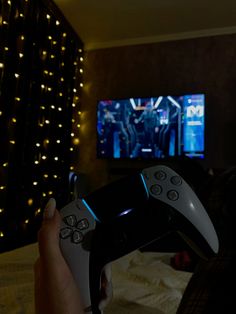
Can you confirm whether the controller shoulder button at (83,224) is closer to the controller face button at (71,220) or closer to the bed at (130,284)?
the controller face button at (71,220)

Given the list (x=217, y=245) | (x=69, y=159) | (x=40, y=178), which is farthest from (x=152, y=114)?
(x=217, y=245)

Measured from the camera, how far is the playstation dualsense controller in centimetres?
40

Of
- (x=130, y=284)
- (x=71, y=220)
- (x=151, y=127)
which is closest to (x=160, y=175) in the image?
(x=71, y=220)

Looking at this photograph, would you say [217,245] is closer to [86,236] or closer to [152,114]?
[86,236]

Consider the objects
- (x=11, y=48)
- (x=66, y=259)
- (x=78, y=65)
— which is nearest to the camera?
(x=66, y=259)

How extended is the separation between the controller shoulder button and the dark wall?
3080 mm

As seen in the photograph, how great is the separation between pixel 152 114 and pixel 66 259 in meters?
3.03

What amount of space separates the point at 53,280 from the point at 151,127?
302cm

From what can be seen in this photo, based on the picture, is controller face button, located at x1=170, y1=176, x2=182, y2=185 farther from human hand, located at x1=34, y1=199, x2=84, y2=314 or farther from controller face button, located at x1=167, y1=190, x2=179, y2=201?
human hand, located at x1=34, y1=199, x2=84, y2=314

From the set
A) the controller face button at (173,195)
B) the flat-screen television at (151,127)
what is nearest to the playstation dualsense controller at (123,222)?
the controller face button at (173,195)

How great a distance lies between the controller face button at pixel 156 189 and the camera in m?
0.41

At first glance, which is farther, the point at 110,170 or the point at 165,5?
the point at 110,170

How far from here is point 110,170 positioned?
3.55 metres

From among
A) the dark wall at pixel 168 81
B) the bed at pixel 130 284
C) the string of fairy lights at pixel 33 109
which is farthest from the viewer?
the dark wall at pixel 168 81
